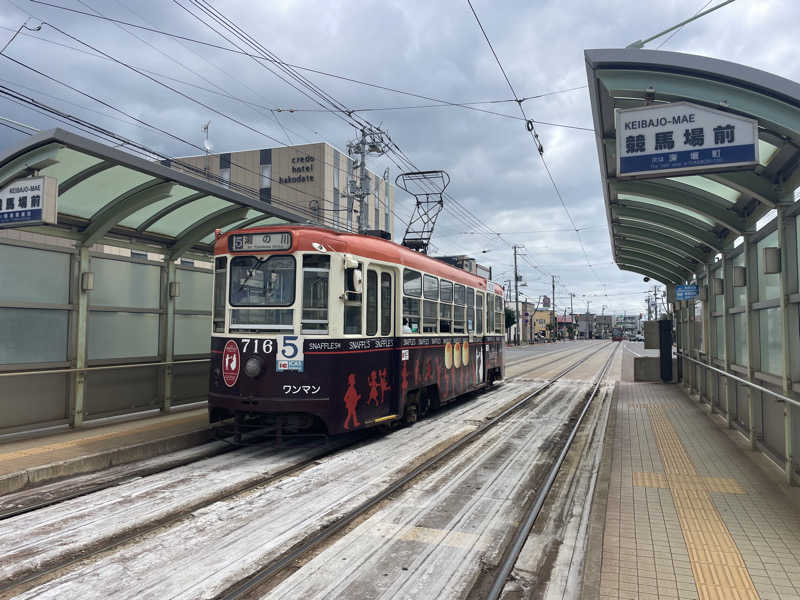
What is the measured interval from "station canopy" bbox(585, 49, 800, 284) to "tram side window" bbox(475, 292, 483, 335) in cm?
489

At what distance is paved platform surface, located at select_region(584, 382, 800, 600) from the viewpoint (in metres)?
3.72

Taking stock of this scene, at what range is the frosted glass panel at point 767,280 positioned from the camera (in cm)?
666

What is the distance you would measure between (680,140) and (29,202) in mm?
7444

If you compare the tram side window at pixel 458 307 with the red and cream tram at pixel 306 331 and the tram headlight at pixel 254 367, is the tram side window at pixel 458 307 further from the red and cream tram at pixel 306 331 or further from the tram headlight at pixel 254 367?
the tram headlight at pixel 254 367

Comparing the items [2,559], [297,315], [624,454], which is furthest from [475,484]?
[2,559]

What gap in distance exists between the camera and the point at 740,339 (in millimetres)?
8547

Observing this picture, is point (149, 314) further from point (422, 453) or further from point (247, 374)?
point (422, 453)

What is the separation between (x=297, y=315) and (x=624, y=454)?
5.10 metres

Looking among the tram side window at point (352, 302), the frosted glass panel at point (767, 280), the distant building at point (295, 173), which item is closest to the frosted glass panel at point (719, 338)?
the frosted glass panel at point (767, 280)

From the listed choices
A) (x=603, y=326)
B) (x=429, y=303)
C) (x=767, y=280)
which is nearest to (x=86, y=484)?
(x=429, y=303)

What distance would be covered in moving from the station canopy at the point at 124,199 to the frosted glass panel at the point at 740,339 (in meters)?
7.73

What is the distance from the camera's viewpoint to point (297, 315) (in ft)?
24.3

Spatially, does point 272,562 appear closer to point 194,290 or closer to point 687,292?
point 194,290

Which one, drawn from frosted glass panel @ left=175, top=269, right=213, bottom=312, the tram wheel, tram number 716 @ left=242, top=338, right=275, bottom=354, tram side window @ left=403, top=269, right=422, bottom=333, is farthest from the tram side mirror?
frosted glass panel @ left=175, top=269, right=213, bottom=312
